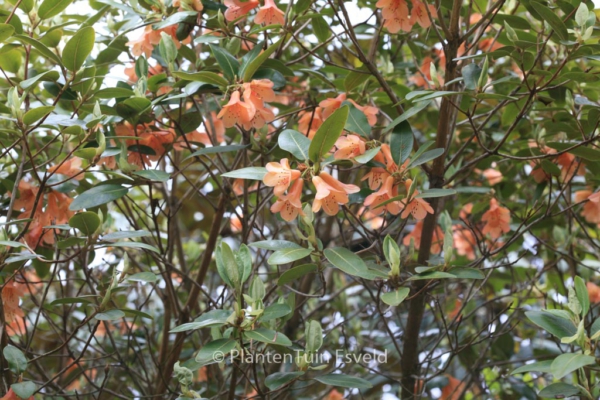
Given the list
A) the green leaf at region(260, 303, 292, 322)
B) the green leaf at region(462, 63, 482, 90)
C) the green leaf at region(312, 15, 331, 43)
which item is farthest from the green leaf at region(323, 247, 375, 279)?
the green leaf at region(312, 15, 331, 43)

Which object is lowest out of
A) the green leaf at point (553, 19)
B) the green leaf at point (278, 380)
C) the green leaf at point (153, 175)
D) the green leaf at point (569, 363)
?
the green leaf at point (569, 363)

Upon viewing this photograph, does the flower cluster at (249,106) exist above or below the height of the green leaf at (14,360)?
above

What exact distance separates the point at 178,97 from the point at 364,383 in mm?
700

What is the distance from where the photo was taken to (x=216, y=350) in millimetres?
1124

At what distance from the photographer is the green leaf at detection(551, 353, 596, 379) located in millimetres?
978

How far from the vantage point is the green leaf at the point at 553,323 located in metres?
1.16

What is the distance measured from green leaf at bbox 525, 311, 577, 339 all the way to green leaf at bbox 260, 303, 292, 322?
441 mm

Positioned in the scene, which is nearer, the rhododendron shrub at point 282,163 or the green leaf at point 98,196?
the rhododendron shrub at point 282,163

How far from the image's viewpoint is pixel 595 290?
2211 millimetres

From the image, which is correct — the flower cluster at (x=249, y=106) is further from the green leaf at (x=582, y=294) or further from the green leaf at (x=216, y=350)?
the green leaf at (x=582, y=294)

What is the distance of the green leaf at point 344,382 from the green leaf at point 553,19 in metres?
0.79

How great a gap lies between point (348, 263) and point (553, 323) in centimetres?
39

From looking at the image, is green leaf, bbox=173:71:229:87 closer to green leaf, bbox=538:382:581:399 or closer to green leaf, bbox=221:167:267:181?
green leaf, bbox=221:167:267:181

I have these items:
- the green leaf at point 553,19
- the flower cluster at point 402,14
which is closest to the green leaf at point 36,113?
the flower cluster at point 402,14
